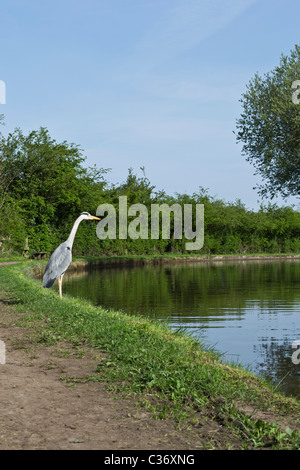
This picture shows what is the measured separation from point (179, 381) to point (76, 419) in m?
1.22

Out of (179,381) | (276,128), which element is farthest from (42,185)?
(179,381)

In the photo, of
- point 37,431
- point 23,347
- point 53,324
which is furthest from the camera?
point 53,324

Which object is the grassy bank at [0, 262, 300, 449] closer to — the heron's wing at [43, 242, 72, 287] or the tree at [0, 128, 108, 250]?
the heron's wing at [43, 242, 72, 287]

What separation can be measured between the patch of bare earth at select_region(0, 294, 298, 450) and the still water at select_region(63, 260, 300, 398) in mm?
2699

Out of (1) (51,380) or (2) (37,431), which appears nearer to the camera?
(2) (37,431)

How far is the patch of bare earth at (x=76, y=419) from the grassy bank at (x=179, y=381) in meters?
0.16

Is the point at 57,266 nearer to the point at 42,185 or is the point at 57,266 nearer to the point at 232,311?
the point at 232,311

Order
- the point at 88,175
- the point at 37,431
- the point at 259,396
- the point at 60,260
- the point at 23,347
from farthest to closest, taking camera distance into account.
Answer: the point at 88,175 < the point at 60,260 < the point at 23,347 < the point at 259,396 < the point at 37,431

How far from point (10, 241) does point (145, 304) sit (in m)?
18.7

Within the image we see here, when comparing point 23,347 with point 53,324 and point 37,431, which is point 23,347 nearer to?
point 53,324

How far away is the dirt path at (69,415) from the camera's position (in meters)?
3.69

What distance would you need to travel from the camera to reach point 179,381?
495cm
